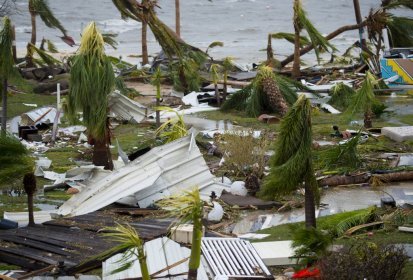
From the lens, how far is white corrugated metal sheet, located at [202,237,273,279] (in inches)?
392

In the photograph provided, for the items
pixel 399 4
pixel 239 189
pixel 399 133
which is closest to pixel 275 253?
pixel 239 189

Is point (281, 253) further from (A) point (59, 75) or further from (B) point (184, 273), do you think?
(A) point (59, 75)

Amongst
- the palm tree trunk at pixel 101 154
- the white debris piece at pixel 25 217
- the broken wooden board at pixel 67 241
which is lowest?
the palm tree trunk at pixel 101 154

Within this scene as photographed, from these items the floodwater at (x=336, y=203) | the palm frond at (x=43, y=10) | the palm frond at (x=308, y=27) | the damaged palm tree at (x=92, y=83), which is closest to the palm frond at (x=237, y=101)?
the palm frond at (x=308, y=27)

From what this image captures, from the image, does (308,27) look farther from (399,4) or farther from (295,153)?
(295,153)

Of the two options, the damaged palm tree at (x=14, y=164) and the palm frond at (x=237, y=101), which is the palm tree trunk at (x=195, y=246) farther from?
the palm frond at (x=237, y=101)

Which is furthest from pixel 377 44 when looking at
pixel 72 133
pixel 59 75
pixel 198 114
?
pixel 72 133

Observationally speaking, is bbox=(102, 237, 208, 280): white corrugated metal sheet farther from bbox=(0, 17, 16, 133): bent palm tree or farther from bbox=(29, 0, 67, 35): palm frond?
bbox=(29, 0, 67, 35): palm frond

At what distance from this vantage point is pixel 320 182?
48.8 feet

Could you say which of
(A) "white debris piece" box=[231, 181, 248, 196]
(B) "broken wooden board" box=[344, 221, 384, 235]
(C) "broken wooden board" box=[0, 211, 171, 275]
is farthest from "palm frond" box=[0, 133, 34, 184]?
(B) "broken wooden board" box=[344, 221, 384, 235]

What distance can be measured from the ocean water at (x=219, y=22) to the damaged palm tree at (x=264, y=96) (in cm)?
1447

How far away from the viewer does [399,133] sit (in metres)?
18.1

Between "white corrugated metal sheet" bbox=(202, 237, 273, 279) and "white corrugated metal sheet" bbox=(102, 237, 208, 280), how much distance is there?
0.20m

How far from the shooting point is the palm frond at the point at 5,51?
17.7m
